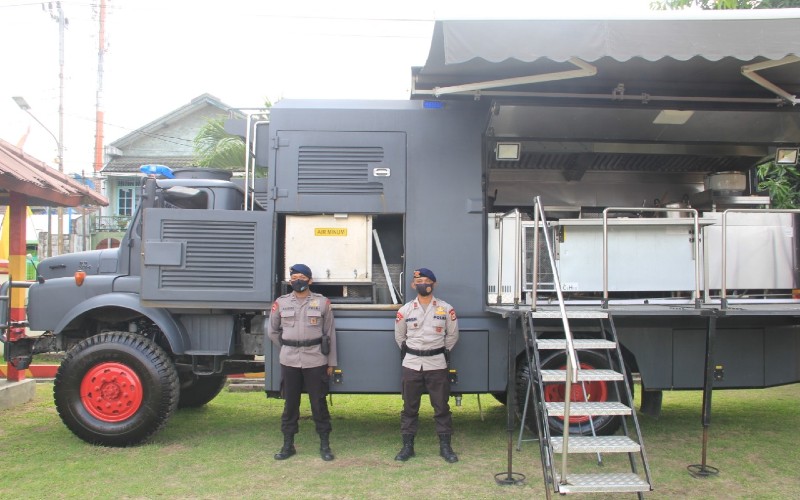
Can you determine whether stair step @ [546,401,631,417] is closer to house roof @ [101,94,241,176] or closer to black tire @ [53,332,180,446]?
black tire @ [53,332,180,446]

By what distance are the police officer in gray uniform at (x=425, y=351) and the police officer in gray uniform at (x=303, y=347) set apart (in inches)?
26.1

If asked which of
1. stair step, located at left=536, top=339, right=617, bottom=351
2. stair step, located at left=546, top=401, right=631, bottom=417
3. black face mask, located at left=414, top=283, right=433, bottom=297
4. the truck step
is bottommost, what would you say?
the truck step

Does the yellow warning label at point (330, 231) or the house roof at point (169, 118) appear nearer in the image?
the yellow warning label at point (330, 231)

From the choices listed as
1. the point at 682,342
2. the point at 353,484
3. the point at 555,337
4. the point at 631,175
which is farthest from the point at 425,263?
the point at 631,175

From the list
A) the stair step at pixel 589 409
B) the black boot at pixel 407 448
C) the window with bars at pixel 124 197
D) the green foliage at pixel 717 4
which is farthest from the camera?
the window with bars at pixel 124 197

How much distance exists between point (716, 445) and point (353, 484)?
362 centimetres

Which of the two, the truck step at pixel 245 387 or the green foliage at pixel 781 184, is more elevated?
the green foliage at pixel 781 184

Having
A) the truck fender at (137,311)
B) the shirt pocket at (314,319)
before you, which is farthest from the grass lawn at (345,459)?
the shirt pocket at (314,319)

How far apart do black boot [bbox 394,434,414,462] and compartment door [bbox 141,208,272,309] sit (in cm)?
178

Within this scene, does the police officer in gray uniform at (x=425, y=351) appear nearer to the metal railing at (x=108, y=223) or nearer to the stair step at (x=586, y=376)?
the stair step at (x=586, y=376)

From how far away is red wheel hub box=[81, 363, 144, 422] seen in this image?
577cm

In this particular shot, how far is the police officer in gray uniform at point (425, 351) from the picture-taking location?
538cm

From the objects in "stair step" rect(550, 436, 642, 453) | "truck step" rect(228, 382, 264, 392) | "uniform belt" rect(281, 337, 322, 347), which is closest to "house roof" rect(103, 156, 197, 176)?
"truck step" rect(228, 382, 264, 392)

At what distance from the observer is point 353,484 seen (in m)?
4.88
